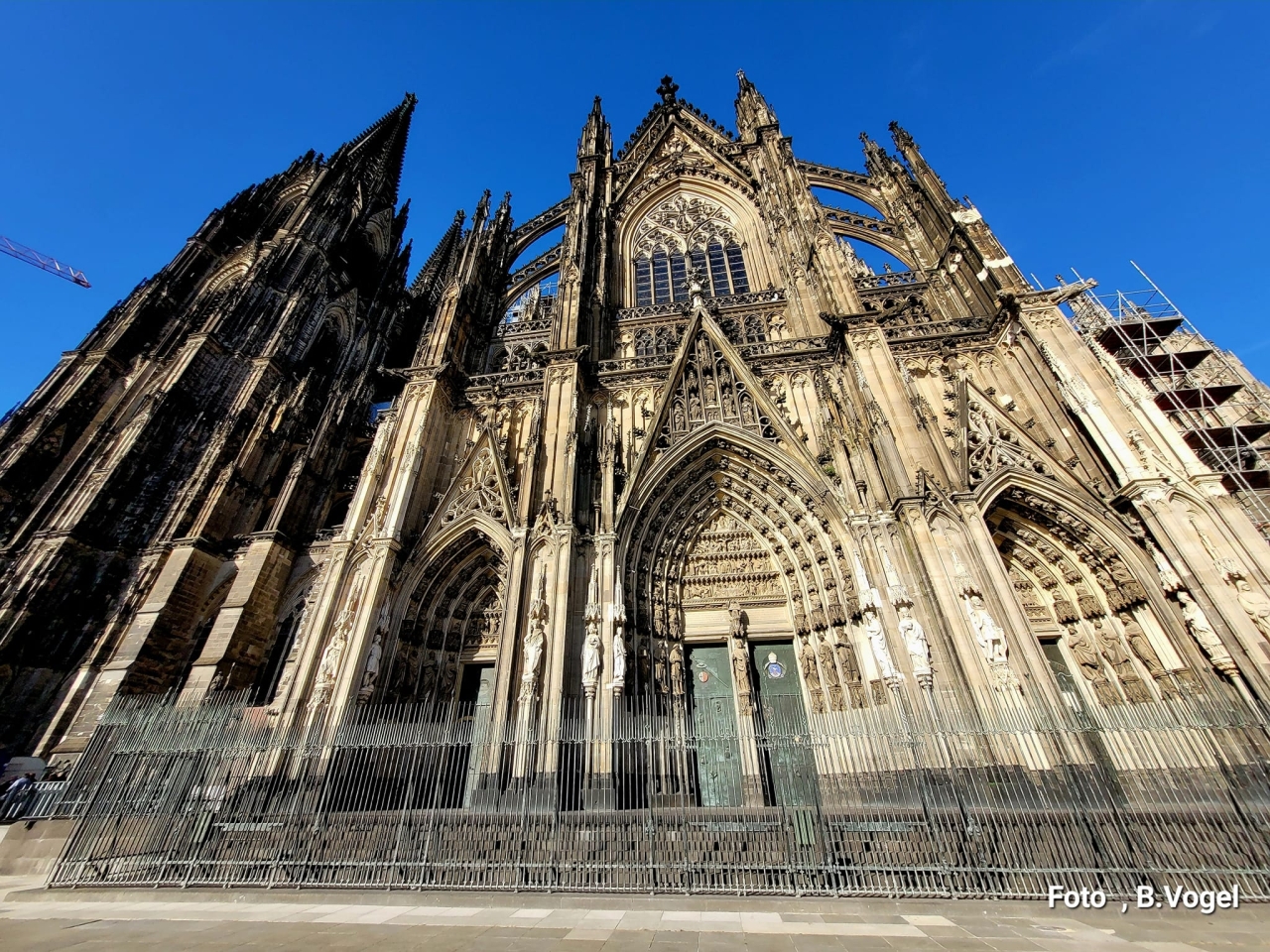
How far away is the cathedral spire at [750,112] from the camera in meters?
19.6

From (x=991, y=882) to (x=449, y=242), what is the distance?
41.6 meters

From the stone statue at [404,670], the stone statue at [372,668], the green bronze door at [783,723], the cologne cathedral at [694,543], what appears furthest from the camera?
the stone statue at [404,670]

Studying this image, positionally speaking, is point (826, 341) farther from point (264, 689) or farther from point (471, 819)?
point (264, 689)

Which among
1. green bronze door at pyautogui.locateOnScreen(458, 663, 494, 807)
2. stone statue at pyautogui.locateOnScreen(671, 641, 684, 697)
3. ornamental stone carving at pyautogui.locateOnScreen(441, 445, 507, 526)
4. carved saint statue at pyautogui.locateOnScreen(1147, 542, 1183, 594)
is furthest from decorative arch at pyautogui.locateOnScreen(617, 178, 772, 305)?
green bronze door at pyautogui.locateOnScreen(458, 663, 494, 807)

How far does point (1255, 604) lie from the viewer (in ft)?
25.2

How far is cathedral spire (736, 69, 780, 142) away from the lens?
773 inches

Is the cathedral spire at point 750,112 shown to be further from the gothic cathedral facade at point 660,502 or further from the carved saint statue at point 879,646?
the carved saint statue at point 879,646

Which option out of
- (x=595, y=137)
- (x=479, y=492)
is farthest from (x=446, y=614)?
(x=595, y=137)

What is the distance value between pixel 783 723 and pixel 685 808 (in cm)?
186

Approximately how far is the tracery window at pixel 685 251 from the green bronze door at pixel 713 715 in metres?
11.2

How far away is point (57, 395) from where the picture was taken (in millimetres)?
17188

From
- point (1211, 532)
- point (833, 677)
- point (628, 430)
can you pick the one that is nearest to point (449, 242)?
point (628, 430)

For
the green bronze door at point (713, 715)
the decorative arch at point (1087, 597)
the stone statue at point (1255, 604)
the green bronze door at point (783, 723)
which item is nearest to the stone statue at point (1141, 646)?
the decorative arch at point (1087, 597)

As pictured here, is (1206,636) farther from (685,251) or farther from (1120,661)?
(685,251)
